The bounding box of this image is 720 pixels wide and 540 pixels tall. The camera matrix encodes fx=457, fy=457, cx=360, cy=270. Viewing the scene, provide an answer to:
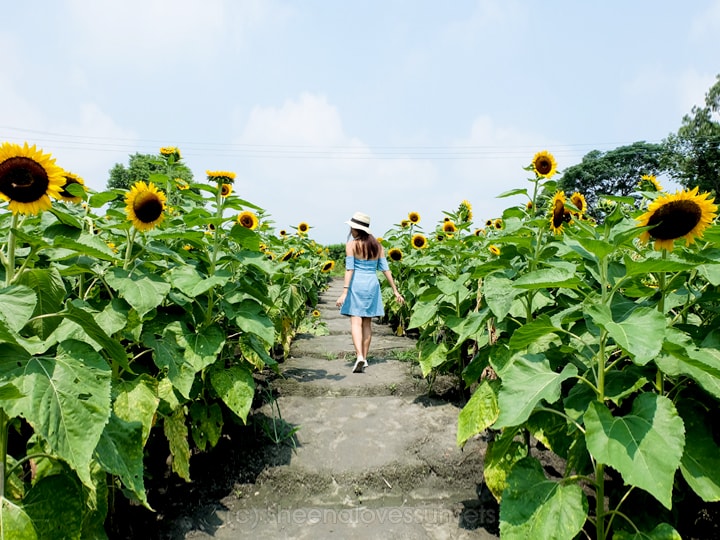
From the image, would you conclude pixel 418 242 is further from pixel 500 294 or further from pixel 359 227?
pixel 500 294

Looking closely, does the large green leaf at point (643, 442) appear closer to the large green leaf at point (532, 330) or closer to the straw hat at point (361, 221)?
the large green leaf at point (532, 330)

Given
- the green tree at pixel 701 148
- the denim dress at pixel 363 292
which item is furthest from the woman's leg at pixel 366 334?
the green tree at pixel 701 148

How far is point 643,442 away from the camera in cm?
139

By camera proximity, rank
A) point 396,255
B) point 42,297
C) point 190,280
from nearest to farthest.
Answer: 1. point 42,297
2. point 190,280
3. point 396,255

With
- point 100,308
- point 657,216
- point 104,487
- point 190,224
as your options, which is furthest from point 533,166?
point 104,487

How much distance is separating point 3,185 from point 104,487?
116 cm

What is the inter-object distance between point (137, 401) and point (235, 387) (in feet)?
2.40

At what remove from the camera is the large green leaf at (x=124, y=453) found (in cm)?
141

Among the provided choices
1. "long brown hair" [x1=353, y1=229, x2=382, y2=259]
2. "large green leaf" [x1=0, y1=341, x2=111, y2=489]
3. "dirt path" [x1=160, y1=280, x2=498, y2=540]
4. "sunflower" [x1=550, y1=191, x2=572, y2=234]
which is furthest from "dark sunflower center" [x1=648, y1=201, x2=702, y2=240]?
"long brown hair" [x1=353, y1=229, x2=382, y2=259]

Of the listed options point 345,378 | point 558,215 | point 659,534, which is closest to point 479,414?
point 659,534

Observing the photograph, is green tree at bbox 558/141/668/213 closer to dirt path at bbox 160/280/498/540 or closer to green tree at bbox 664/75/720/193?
green tree at bbox 664/75/720/193

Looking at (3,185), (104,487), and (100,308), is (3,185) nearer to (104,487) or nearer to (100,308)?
(100,308)

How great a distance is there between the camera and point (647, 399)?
1.50m

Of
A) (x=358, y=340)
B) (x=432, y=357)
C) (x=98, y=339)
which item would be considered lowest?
(x=358, y=340)
